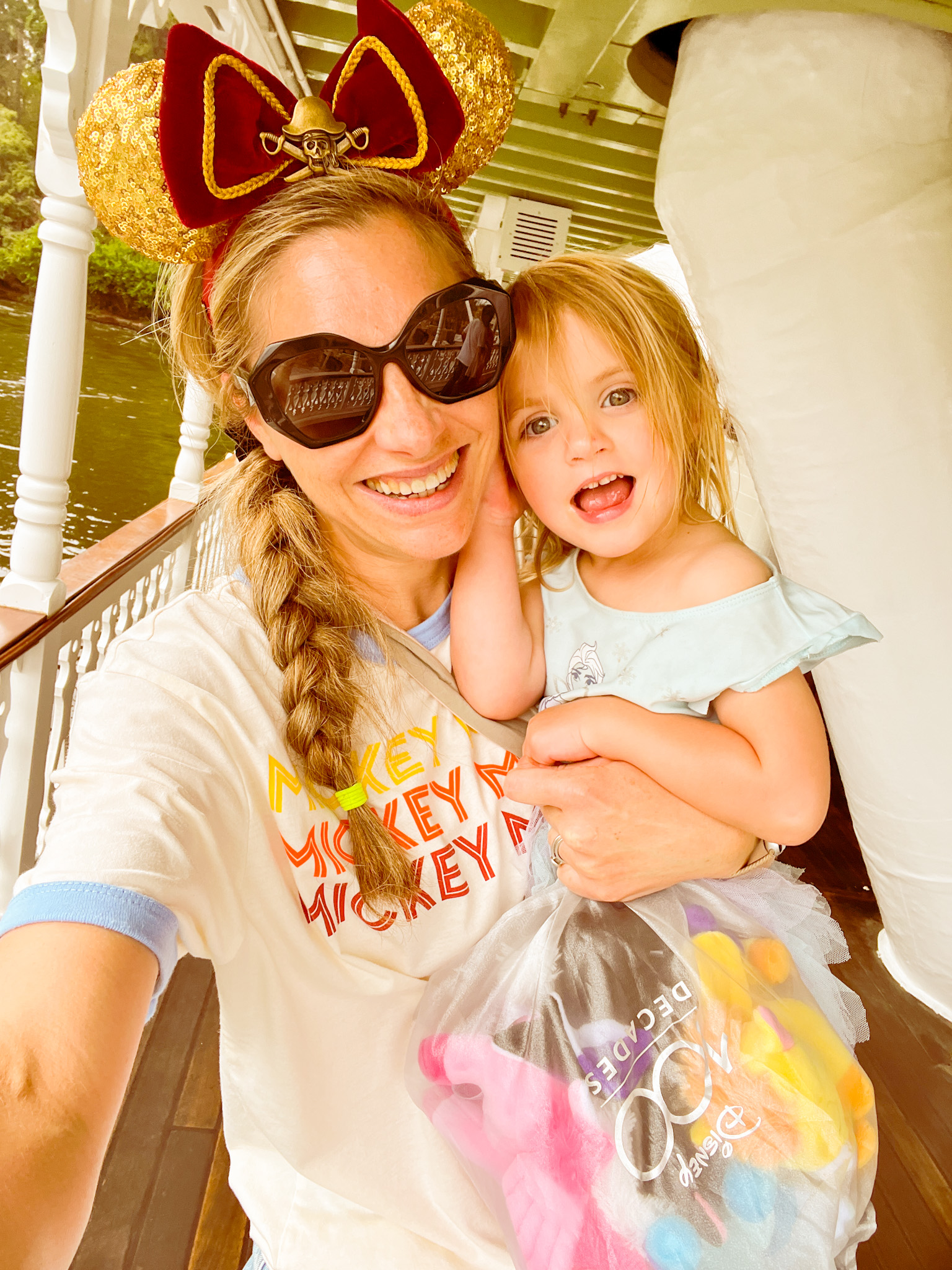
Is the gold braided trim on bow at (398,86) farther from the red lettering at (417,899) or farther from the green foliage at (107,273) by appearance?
the green foliage at (107,273)

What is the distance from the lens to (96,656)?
9.55 feet

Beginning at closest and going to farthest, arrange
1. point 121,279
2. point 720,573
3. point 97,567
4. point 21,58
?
1. point 720,573
2. point 97,567
3. point 121,279
4. point 21,58

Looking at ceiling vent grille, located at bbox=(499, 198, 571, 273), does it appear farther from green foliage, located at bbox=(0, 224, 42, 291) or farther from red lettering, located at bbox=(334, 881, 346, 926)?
green foliage, located at bbox=(0, 224, 42, 291)

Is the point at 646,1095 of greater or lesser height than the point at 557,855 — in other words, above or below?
below

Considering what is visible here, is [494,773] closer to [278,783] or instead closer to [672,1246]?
[278,783]

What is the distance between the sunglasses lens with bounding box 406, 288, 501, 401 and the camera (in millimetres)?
1054

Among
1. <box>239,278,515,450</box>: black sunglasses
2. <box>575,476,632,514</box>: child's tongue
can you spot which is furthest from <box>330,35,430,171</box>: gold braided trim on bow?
<box>575,476,632,514</box>: child's tongue

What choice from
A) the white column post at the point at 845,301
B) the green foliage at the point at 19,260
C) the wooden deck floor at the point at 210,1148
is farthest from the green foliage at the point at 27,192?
the wooden deck floor at the point at 210,1148

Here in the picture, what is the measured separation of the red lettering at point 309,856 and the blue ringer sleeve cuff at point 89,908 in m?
0.22

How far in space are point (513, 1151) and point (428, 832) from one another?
0.37 m

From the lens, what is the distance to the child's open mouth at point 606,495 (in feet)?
4.09

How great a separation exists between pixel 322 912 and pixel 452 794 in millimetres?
228

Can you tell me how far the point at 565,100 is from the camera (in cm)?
303

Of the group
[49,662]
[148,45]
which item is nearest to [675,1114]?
[49,662]
